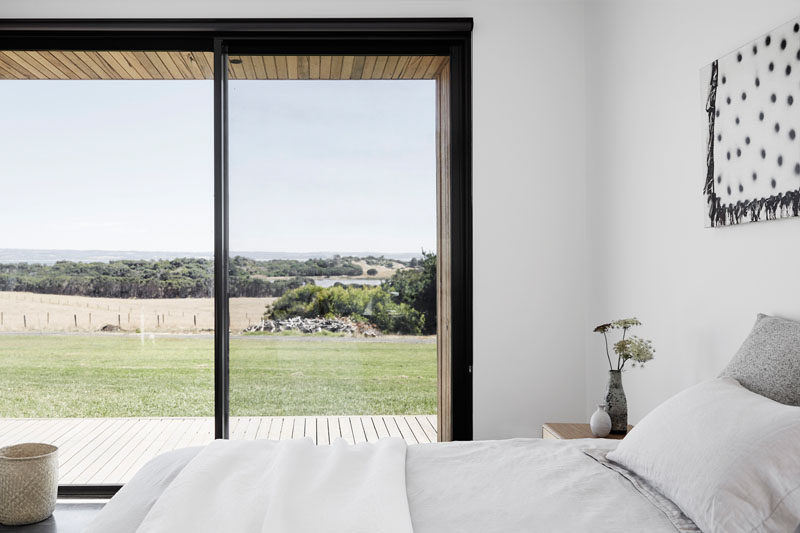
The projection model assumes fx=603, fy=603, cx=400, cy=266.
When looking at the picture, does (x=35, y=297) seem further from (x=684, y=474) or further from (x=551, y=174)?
(x=684, y=474)

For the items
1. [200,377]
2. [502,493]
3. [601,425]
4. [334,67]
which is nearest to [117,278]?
[200,377]

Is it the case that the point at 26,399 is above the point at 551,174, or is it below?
below

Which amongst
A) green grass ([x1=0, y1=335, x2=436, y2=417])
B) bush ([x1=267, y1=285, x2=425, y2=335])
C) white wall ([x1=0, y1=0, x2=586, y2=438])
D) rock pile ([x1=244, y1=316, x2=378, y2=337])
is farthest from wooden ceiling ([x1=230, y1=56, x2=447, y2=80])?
green grass ([x1=0, y1=335, x2=436, y2=417])

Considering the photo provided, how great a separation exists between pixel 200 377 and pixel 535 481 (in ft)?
10.5

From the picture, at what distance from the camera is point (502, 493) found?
1462 millimetres

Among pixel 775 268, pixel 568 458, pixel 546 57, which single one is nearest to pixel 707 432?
pixel 568 458

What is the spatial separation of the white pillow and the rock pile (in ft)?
6.40

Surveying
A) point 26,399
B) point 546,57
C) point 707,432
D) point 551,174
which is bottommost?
point 26,399

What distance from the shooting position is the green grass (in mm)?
3309

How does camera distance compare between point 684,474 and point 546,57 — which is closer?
point 684,474

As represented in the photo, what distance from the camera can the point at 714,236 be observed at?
→ 7.23 ft

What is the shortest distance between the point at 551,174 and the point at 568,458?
1.93 meters

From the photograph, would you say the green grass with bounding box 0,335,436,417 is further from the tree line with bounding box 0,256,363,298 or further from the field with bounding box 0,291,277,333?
the tree line with bounding box 0,256,363,298

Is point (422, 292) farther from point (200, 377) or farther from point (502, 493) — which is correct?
point (502, 493)
